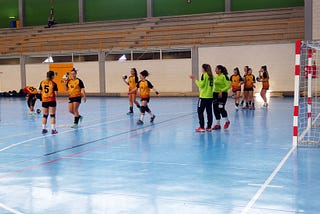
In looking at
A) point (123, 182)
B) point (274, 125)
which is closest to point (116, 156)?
point (123, 182)

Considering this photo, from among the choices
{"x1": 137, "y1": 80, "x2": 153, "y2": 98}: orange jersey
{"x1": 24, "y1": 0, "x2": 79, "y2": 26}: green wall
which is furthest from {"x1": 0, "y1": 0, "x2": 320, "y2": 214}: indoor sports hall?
{"x1": 24, "y1": 0, "x2": 79, "y2": 26}: green wall

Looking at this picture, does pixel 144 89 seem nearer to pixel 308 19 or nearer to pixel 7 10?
pixel 308 19

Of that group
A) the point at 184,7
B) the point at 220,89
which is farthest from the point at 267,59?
the point at 220,89

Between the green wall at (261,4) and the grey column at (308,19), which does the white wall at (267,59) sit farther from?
the green wall at (261,4)

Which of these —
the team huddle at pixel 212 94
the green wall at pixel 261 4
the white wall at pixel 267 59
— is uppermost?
the green wall at pixel 261 4

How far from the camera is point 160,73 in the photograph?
31312mm

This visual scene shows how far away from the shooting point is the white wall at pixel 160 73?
30.6 m

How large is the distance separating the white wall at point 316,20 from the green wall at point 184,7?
10195 millimetres

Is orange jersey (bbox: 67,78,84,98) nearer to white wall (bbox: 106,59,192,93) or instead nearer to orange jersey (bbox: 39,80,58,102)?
orange jersey (bbox: 39,80,58,102)

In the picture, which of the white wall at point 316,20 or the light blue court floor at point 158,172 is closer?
the light blue court floor at point 158,172

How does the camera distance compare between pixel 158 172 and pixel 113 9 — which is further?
pixel 113 9

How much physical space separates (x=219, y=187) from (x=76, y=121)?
8426 mm

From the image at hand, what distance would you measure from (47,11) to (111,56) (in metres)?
11.3

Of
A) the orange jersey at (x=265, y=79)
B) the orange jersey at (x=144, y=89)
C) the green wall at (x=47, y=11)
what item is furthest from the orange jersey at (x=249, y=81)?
the green wall at (x=47, y=11)
